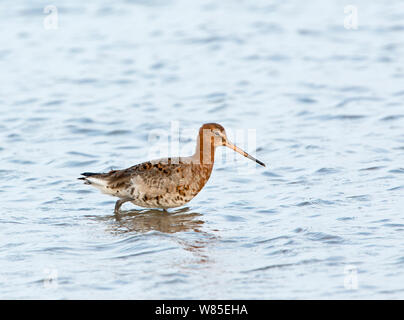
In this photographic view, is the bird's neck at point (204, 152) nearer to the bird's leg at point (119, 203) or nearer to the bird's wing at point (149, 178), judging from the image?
the bird's wing at point (149, 178)

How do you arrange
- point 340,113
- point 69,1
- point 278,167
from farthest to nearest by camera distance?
point 69,1, point 340,113, point 278,167

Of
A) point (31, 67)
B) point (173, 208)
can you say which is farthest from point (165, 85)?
point (173, 208)

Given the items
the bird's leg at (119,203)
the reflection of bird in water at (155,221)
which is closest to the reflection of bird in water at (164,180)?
the bird's leg at (119,203)

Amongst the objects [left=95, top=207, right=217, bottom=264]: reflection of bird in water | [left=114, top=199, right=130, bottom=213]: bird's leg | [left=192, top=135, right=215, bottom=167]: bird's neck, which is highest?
[left=192, top=135, right=215, bottom=167]: bird's neck

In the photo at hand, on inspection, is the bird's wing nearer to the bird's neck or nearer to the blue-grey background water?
the bird's neck

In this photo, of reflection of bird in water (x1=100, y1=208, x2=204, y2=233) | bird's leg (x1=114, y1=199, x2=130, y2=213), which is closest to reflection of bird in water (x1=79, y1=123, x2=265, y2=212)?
bird's leg (x1=114, y1=199, x2=130, y2=213)

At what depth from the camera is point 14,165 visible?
35.6ft

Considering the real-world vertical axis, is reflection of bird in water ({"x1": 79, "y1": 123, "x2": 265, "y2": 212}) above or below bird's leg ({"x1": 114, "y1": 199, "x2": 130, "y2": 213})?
above

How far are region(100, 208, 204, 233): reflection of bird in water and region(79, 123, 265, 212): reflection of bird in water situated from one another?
0.45 ft

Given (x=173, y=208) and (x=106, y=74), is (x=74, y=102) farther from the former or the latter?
(x=173, y=208)

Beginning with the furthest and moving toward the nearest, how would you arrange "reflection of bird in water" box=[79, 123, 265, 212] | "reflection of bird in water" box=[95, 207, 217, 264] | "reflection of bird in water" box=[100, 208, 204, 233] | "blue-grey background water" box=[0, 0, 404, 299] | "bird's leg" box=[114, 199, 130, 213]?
"bird's leg" box=[114, 199, 130, 213]
"reflection of bird in water" box=[79, 123, 265, 212]
"reflection of bird in water" box=[100, 208, 204, 233]
"reflection of bird in water" box=[95, 207, 217, 264]
"blue-grey background water" box=[0, 0, 404, 299]

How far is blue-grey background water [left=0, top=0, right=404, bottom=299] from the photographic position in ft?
22.7
